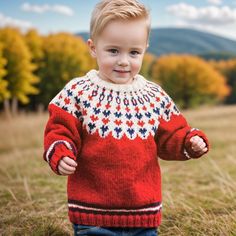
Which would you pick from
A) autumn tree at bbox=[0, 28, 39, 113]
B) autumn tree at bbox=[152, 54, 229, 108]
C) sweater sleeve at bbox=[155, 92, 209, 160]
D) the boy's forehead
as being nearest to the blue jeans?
sweater sleeve at bbox=[155, 92, 209, 160]

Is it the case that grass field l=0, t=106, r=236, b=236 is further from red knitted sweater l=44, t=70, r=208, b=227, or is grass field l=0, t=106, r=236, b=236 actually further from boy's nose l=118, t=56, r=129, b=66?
boy's nose l=118, t=56, r=129, b=66

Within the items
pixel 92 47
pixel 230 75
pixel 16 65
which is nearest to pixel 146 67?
pixel 230 75

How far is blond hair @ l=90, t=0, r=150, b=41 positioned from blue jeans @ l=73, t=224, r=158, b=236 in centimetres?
95

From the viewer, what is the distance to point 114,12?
7.73 feet

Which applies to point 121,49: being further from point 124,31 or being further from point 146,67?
point 146,67

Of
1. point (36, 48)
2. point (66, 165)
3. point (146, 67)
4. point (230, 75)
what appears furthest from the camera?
point (230, 75)

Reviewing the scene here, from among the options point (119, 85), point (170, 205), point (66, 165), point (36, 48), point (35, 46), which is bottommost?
point (36, 48)

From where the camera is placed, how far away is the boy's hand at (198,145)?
8.09ft

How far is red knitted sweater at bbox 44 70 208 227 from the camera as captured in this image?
239 cm

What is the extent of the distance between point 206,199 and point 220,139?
22.0 ft

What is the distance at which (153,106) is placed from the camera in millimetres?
2547

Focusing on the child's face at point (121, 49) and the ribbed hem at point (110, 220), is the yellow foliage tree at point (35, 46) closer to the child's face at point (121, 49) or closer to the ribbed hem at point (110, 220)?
the child's face at point (121, 49)

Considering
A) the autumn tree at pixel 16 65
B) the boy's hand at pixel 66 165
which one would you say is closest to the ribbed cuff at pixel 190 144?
the boy's hand at pixel 66 165

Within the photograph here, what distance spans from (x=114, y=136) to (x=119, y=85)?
271 mm
